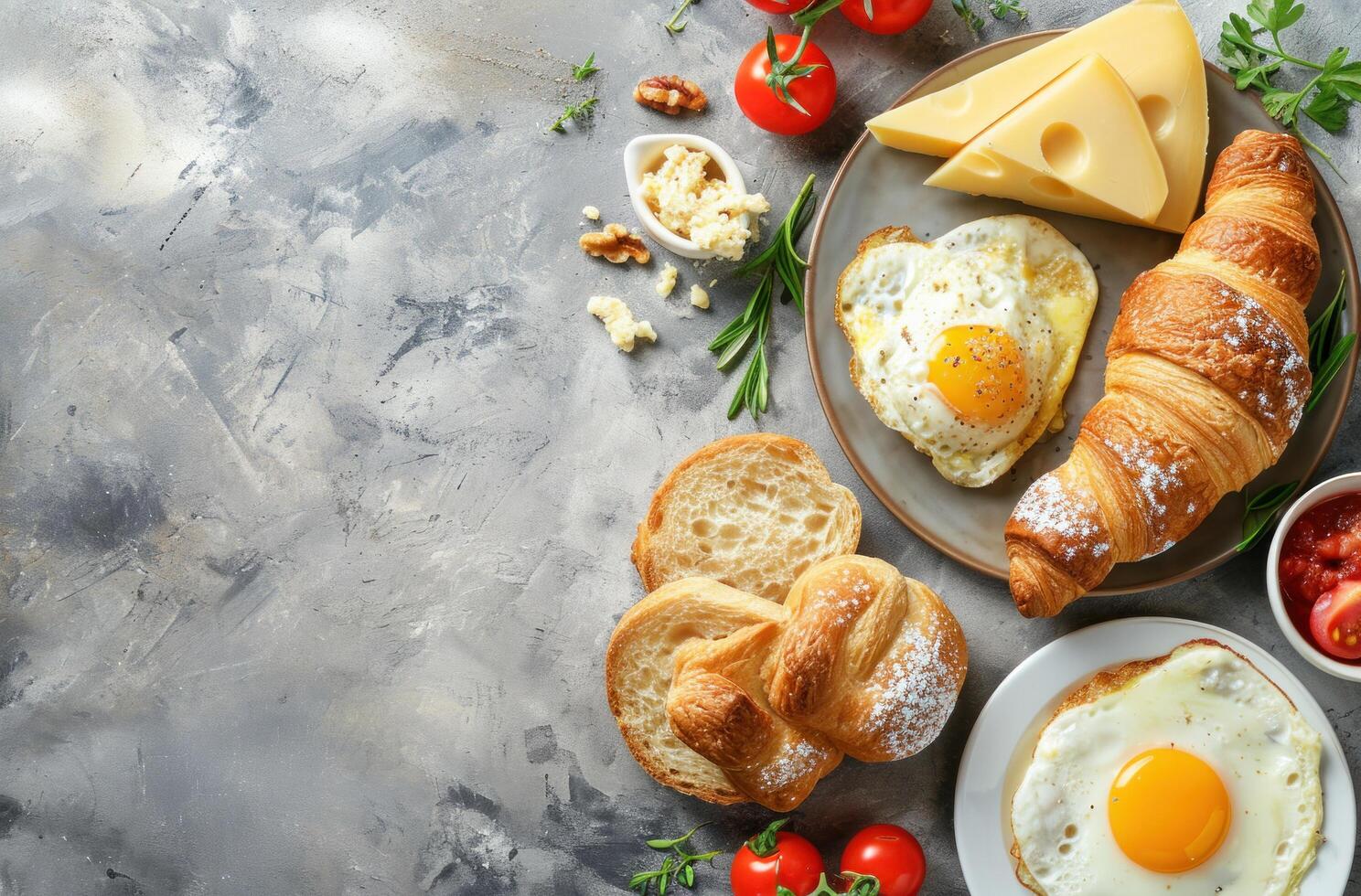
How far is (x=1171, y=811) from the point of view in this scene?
270 centimetres

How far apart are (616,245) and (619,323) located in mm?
274

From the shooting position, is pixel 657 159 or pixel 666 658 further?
pixel 657 159

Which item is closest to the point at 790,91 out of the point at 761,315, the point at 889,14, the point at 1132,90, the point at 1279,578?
the point at 889,14

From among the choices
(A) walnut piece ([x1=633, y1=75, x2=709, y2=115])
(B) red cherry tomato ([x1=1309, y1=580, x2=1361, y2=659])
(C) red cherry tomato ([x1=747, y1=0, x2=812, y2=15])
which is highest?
(C) red cherry tomato ([x1=747, y1=0, x2=812, y2=15])

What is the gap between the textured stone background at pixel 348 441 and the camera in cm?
316

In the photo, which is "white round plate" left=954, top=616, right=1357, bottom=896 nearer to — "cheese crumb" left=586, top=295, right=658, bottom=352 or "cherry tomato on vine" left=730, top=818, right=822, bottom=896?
"cherry tomato on vine" left=730, top=818, right=822, bottom=896

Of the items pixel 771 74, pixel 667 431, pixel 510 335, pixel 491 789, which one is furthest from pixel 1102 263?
pixel 491 789

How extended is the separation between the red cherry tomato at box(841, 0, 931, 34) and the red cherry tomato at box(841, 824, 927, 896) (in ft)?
8.43

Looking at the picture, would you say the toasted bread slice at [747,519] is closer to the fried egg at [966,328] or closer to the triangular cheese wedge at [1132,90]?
the fried egg at [966,328]

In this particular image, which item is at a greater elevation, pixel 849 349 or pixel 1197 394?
pixel 1197 394

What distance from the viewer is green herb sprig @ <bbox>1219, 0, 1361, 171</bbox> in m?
2.67

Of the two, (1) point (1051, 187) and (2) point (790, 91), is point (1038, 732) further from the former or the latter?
(2) point (790, 91)

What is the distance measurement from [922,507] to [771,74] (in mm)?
1420

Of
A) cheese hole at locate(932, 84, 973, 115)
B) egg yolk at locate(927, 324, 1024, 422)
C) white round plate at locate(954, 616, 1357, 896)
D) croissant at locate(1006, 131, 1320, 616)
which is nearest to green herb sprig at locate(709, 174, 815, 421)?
cheese hole at locate(932, 84, 973, 115)
